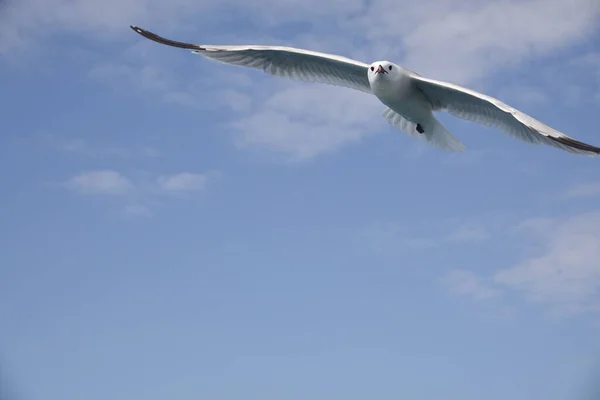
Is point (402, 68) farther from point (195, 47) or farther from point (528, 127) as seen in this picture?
point (195, 47)

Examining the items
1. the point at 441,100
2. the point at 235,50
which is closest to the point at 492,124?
the point at 441,100

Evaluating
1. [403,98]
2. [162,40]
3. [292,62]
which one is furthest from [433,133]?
[162,40]

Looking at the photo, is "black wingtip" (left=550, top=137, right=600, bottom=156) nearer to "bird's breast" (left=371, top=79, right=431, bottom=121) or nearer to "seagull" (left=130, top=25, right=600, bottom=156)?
"seagull" (left=130, top=25, right=600, bottom=156)

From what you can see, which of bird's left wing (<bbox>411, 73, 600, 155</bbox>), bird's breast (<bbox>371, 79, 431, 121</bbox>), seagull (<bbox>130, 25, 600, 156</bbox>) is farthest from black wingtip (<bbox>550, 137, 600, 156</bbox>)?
bird's breast (<bbox>371, 79, 431, 121</bbox>)

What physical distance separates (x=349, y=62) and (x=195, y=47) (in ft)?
9.88

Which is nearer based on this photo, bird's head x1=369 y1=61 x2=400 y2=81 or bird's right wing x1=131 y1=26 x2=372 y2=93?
bird's head x1=369 y1=61 x2=400 y2=81

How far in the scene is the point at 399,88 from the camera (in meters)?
15.7

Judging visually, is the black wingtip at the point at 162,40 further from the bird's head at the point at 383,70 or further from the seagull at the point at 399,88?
the bird's head at the point at 383,70

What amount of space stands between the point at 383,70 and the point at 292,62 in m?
2.46

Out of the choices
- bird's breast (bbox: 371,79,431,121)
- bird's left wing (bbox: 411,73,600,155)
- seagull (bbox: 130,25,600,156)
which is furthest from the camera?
bird's breast (bbox: 371,79,431,121)

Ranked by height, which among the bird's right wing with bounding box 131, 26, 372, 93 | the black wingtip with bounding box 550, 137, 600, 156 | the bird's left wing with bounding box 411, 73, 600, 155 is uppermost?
the bird's right wing with bounding box 131, 26, 372, 93

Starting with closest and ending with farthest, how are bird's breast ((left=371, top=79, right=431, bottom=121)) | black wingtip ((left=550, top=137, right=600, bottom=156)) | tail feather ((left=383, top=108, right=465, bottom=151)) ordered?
black wingtip ((left=550, top=137, right=600, bottom=156))
bird's breast ((left=371, top=79, right=431, bottom=121))
tail feather ((left=383, top=108, right=465, bottom=151))

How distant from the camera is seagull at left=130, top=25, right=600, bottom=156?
15.3m

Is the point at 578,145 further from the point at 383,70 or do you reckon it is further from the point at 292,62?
the point at 292,62
